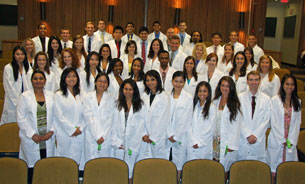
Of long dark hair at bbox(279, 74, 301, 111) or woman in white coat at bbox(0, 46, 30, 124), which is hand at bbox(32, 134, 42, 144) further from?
long dark hair at bbox(279, 74, 301, 111)

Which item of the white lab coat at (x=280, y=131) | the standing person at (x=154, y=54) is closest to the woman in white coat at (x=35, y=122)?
the standing person at (x=154, y=54)

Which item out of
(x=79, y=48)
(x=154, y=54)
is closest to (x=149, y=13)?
(x=154, y=54)

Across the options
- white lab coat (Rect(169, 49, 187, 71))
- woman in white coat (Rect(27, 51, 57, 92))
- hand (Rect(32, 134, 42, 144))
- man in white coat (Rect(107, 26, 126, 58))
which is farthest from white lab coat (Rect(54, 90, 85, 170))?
Answer: man in white coat (Rect(107, 26, 126, 58))

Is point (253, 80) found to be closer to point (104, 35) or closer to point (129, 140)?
point (129, 140)

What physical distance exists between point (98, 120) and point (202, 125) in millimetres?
1346

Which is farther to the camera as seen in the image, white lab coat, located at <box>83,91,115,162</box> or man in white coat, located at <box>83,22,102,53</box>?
man in white coat, located at <box>83,22,102,53</box>

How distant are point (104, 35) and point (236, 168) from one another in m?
5.63

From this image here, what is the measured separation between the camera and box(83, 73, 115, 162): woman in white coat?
4.14m

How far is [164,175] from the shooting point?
11.4 feet

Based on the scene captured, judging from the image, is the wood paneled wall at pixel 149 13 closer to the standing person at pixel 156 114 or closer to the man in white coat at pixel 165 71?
the man in white coat at pixel 165 71

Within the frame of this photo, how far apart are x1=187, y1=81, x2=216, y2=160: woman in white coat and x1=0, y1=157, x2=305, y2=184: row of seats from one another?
59cm

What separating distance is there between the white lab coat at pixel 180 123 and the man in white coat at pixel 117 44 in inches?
121

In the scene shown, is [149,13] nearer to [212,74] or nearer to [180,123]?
[212,74]

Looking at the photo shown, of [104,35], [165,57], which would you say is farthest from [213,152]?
[104,35]
